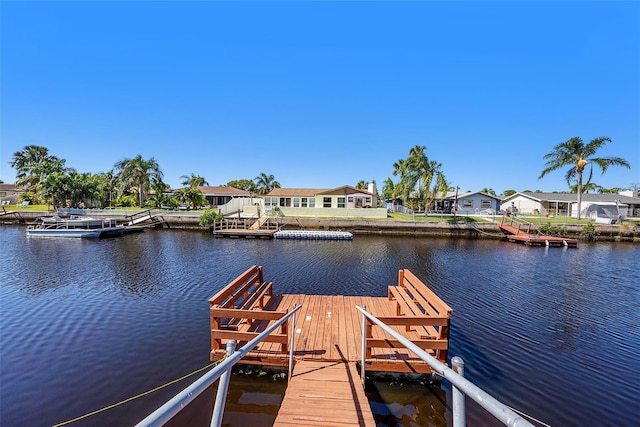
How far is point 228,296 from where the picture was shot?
755 cm

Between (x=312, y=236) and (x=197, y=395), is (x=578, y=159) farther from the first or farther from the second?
(x=197, y=395)

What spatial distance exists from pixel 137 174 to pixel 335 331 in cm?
5467

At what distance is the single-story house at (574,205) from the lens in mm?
46031

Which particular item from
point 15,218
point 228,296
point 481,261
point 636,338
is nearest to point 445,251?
point 481,261

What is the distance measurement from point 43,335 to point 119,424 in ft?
18.3

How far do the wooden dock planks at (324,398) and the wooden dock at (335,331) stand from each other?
47 centimetres

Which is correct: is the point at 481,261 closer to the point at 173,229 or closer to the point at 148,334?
the point at 148,334

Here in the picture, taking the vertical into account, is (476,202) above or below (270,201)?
below

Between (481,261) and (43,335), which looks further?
(481,261)

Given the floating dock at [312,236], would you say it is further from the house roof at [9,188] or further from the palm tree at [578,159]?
the house roof at [9,188]

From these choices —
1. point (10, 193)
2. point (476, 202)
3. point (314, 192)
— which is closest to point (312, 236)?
point (314, 192)

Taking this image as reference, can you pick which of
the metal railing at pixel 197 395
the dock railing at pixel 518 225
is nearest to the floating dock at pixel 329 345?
the metal railing at pixel 197 395

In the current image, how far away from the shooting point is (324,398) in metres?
4.62

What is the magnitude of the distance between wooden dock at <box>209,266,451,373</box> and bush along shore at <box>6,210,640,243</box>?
1080 inches
